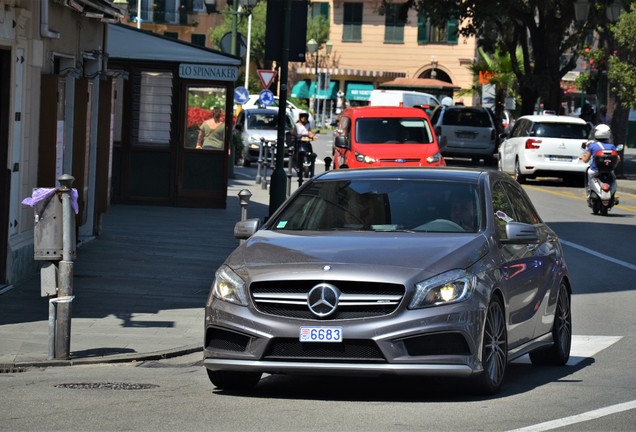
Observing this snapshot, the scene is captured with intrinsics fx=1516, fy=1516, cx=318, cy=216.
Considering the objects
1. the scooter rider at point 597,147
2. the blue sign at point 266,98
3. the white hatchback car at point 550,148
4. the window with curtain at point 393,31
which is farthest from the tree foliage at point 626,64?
the window with curtain at point 393,31

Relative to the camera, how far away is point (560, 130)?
39.8m

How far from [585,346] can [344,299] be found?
4.12 meters

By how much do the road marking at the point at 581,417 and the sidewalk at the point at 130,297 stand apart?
4.00 meters

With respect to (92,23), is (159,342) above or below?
below

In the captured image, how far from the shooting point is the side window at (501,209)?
10492 mm

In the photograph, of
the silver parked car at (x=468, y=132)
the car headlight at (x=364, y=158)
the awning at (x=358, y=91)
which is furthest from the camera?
the awning at (x=358, y=91)

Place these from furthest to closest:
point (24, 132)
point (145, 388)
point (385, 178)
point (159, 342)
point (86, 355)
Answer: point (24, 132), point (159, 342), point (86, 355), point (385, 178), point (145, 388)

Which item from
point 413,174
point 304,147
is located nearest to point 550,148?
point 304,147

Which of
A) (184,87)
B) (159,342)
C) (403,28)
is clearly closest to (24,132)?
(159,342)

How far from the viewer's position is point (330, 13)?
343ft

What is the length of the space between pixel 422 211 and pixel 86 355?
117 inches

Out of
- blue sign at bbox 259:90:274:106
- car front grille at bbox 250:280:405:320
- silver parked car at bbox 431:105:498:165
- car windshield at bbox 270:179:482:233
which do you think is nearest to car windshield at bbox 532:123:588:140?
silver parked car at bbox 431:105:498:165

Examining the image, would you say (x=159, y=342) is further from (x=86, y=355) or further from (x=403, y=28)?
(x=403, y=28)

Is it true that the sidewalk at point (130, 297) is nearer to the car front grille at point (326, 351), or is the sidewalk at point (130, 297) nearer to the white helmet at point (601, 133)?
the car front grille at point (326, 351)
